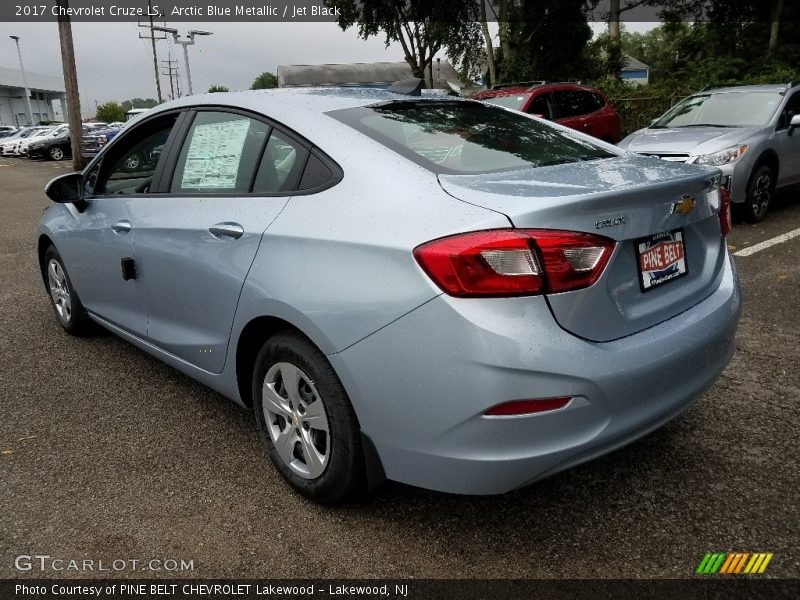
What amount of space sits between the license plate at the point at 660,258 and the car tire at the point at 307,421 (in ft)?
3.53

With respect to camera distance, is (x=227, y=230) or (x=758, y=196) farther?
(x=758, y=196)

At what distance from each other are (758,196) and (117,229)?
7.12m

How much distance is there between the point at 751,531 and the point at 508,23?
26.1 meters

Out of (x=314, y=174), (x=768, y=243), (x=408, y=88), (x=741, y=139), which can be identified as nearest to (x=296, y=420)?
(x=314, y=174)

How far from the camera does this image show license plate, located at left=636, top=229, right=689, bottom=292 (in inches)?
87.6

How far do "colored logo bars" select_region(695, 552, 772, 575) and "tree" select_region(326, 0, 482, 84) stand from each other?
28135mm

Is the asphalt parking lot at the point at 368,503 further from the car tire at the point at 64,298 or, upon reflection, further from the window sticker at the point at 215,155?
the window sticker at the point at 215,155

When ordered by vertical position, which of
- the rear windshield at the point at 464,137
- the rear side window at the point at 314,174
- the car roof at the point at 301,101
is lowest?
the rear side window at the point at 314,174

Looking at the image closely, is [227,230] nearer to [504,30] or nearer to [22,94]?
[504,30]

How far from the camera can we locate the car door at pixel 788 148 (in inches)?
317

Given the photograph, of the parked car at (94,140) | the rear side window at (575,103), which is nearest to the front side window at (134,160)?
the rear side window at (575,103)

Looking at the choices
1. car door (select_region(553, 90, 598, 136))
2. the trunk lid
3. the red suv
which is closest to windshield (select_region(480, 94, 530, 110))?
the red suv

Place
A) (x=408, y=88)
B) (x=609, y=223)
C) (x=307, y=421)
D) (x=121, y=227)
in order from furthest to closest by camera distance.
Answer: (x=121, y=227) → (x=408, y=88) → (x=307, y=421) → (x=609, y=223)

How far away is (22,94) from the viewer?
77.3 m
